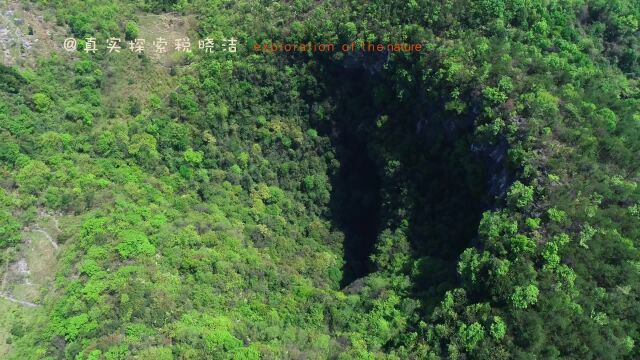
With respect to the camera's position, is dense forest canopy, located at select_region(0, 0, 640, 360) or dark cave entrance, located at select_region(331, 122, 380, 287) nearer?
dense forest canopy, located at select_region(0, 0, 640, 360)

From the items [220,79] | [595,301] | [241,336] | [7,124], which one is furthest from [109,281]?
[595,301]

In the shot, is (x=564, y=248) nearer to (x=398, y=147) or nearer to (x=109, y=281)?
(x=398, y=147)

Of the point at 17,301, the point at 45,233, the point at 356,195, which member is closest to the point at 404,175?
the point at 356,195

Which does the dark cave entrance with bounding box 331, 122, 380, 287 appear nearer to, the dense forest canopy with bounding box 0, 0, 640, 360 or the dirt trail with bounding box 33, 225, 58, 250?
the dense forest canopy with bounding box 0, 0, 640, 360

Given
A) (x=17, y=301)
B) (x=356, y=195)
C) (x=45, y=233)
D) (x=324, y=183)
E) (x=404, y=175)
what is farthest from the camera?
(x=356, y=195)

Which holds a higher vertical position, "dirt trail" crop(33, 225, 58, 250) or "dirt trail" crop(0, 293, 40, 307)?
"dirt trail" crop(33, 225, 58, 250)

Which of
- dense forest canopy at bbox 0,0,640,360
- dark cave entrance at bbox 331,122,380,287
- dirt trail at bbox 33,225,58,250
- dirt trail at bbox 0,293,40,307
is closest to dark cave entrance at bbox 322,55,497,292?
dark cave entrance at bbox 331,122,380,287

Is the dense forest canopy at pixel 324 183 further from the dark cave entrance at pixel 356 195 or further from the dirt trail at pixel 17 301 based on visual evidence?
the dark cave entrance at pixel 356 195

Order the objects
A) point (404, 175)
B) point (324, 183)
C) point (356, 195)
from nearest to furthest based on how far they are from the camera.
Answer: point (404, 175), point (324, 183), point (356, 195)

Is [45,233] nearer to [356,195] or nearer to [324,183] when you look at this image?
[324,183]
